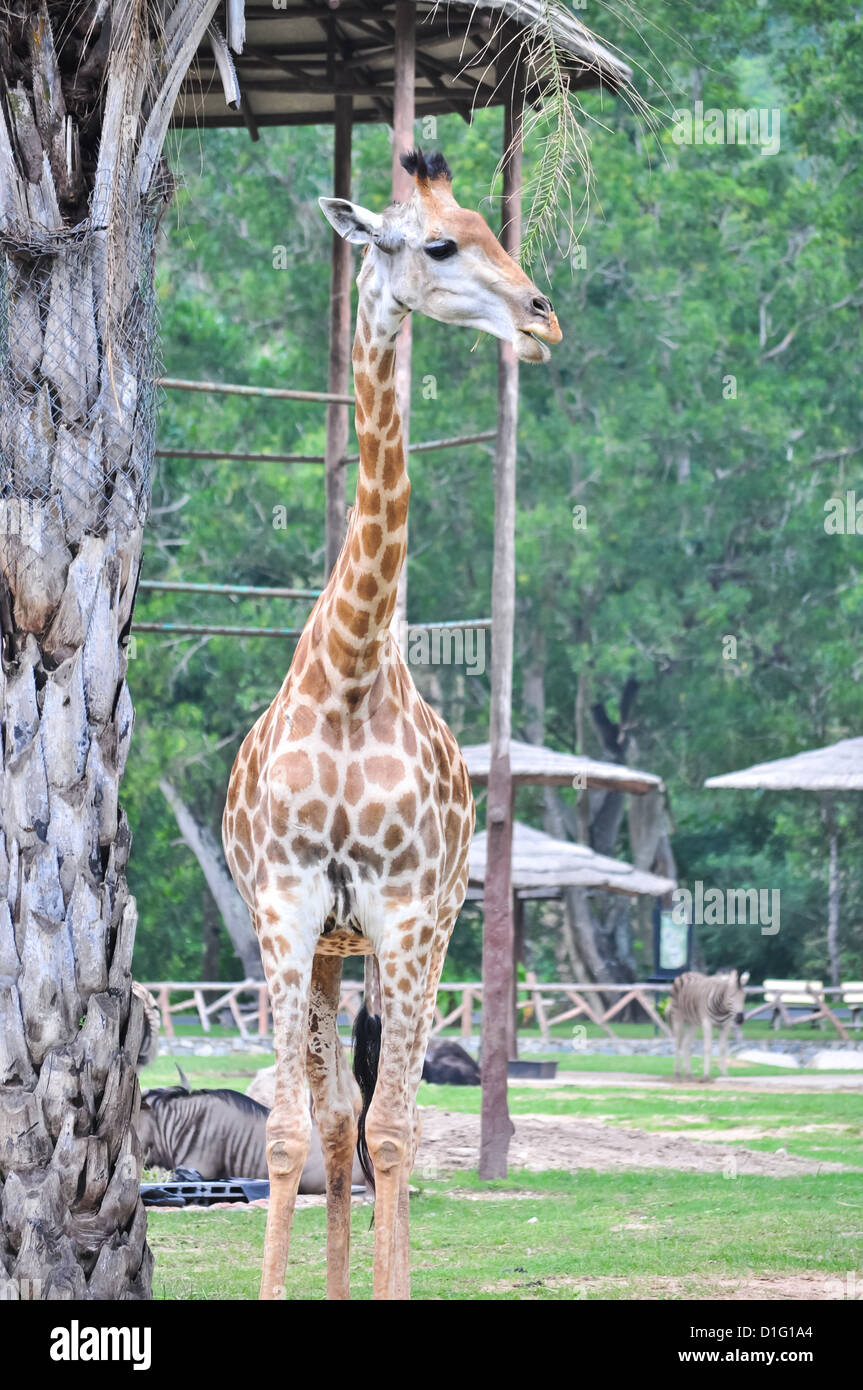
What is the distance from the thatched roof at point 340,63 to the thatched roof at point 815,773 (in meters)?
8.44

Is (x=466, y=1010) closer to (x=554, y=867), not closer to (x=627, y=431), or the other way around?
(x=554, y=867)

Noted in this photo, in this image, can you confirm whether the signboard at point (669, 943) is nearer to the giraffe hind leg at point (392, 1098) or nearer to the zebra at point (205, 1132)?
the zebra at point (205, 1132)

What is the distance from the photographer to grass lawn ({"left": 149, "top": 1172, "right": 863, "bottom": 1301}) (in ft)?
21.2

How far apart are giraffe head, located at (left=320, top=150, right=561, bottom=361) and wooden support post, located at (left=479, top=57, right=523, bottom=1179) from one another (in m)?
4.44

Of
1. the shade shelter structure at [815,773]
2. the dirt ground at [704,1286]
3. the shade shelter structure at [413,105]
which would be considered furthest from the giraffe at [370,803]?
the shade shelter structure at [815,773]

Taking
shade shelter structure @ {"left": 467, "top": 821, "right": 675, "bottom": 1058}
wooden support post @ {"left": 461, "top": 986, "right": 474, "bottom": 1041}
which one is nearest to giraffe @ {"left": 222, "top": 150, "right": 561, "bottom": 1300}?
shade shelter structure @ {"left": 467, "top": 821, "right": 675, "bottom": 1058}

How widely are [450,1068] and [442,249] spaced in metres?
11.5

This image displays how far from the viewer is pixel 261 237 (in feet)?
87.5

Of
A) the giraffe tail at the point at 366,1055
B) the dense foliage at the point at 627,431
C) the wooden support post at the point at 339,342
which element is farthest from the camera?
the dense foliage at the point at 627,431

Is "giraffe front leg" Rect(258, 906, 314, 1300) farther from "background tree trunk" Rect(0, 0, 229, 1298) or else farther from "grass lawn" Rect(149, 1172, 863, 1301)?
"grass lawn" Rect(149, 1172, 863, 1301)

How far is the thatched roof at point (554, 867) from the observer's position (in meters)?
18.4

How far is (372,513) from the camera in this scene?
5223mm

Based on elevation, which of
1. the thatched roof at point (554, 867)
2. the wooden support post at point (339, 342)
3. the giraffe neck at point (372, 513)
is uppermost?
the wooden support post at point (339, 342)

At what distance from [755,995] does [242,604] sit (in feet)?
35.6
